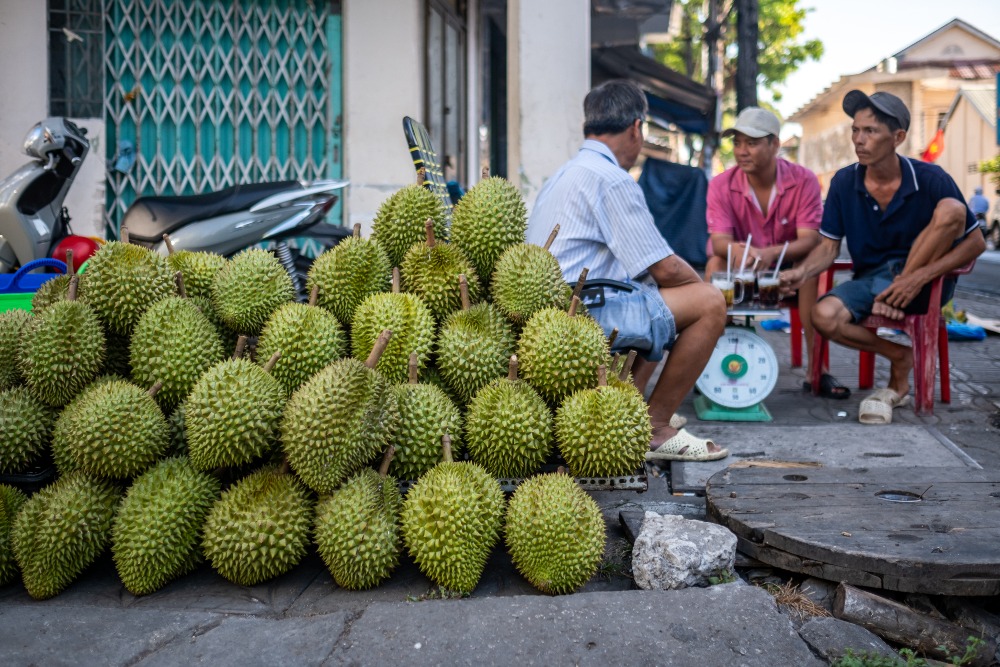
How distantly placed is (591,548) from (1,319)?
1.89 metres

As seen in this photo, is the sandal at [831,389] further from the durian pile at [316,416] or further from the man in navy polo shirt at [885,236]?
the durian pile at [316,416]

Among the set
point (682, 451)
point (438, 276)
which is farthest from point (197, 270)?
point (682, 451)

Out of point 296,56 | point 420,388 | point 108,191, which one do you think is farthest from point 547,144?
point 420,388

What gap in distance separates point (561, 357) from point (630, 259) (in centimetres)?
93

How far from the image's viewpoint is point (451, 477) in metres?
2.21

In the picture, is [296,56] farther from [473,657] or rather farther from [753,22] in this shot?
[473,657]

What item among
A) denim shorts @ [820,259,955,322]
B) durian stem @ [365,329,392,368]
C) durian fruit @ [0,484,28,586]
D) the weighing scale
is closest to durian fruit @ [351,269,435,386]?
durian stem @ [365,329,392,368]

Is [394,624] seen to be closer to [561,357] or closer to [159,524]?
[159,524]

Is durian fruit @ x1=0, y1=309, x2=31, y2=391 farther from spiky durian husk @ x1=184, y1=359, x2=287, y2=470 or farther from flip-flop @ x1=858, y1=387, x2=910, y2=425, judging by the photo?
flip-flop @ x1=858, y1=387, x2=910, y2=425

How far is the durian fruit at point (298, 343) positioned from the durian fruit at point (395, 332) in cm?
8

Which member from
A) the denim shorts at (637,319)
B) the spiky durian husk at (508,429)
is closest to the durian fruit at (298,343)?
the spiky durian husk at (508,429)

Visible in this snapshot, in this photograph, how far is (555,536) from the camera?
2.18 meters

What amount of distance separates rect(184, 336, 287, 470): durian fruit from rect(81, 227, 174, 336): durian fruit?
42cm

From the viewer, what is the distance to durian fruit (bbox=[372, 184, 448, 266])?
2.81m
